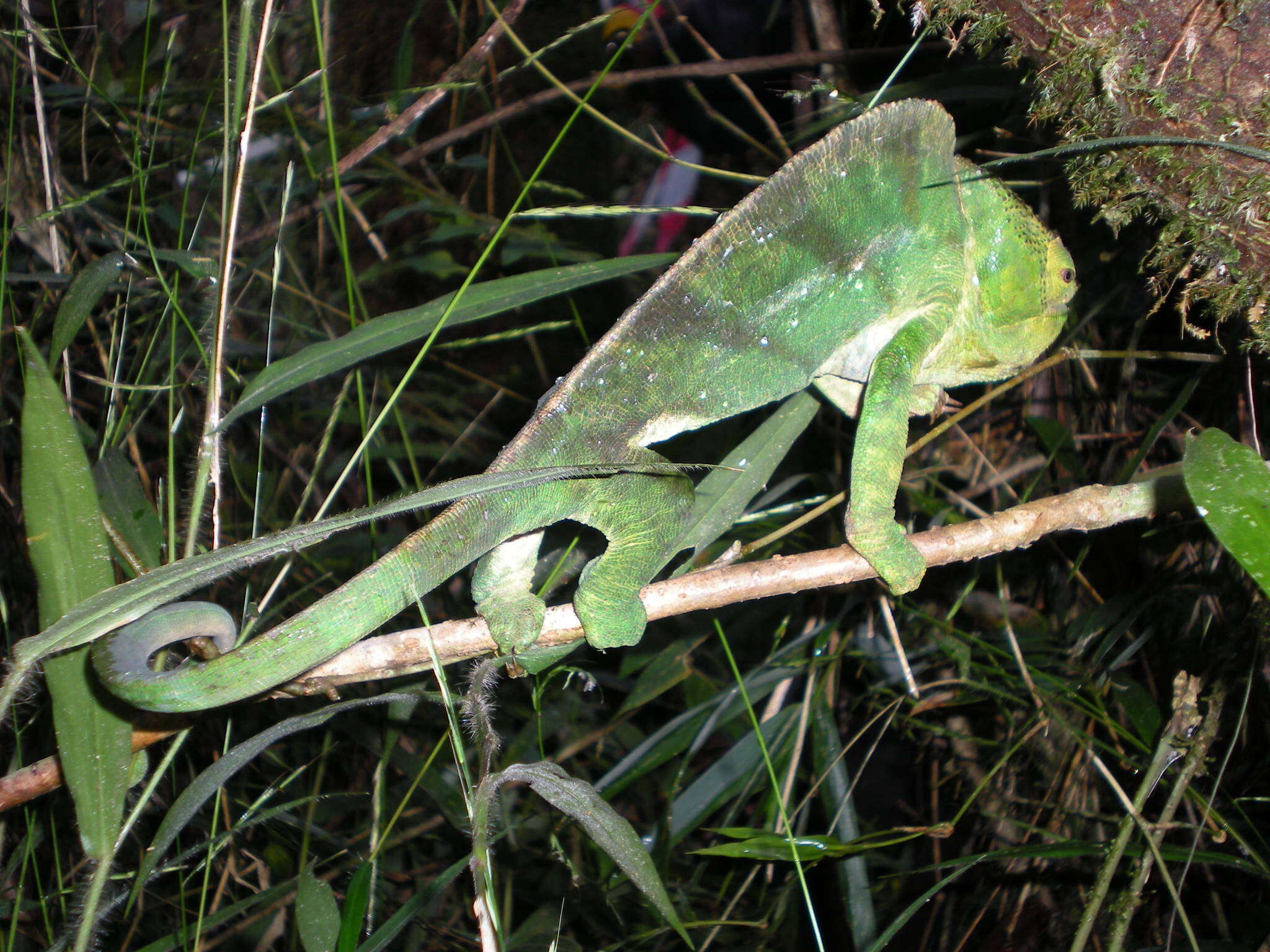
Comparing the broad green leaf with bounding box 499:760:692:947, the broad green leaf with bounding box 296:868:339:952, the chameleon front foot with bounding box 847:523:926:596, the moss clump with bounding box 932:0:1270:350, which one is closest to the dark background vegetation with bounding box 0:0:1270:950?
the moss clump with bounding box 932:0:1270:350

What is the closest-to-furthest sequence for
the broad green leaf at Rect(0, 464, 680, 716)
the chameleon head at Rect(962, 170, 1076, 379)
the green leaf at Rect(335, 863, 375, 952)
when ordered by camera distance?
1. the broad green leaf at Rect(0, 464, 680, 716)
2. the green leaf at Rect(335, 863, 375, 952)
3. the chameleon head at Rect(962, 170, 1076, 379)

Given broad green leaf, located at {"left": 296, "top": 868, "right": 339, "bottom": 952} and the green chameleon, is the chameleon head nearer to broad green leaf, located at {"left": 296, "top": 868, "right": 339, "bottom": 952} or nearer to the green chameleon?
the green chameleon

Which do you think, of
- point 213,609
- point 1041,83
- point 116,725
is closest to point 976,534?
point 1041,83

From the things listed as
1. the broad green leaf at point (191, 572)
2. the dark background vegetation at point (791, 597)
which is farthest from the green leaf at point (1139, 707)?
the broad green leaf at point (191, 572)

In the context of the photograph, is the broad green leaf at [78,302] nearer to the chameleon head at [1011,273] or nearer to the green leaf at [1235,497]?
the chameleon head at [1011,273]

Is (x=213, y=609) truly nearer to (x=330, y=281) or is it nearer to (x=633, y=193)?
(x=330, y=281)

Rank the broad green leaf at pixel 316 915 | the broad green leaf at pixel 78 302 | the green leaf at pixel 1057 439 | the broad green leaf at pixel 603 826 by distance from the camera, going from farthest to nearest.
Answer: the green leaf at pixel 1057 439, the broad green leaf at pixel 78 302, the broad green leaf at pixel 316 915, the broad green leaf at pixel 603 826
